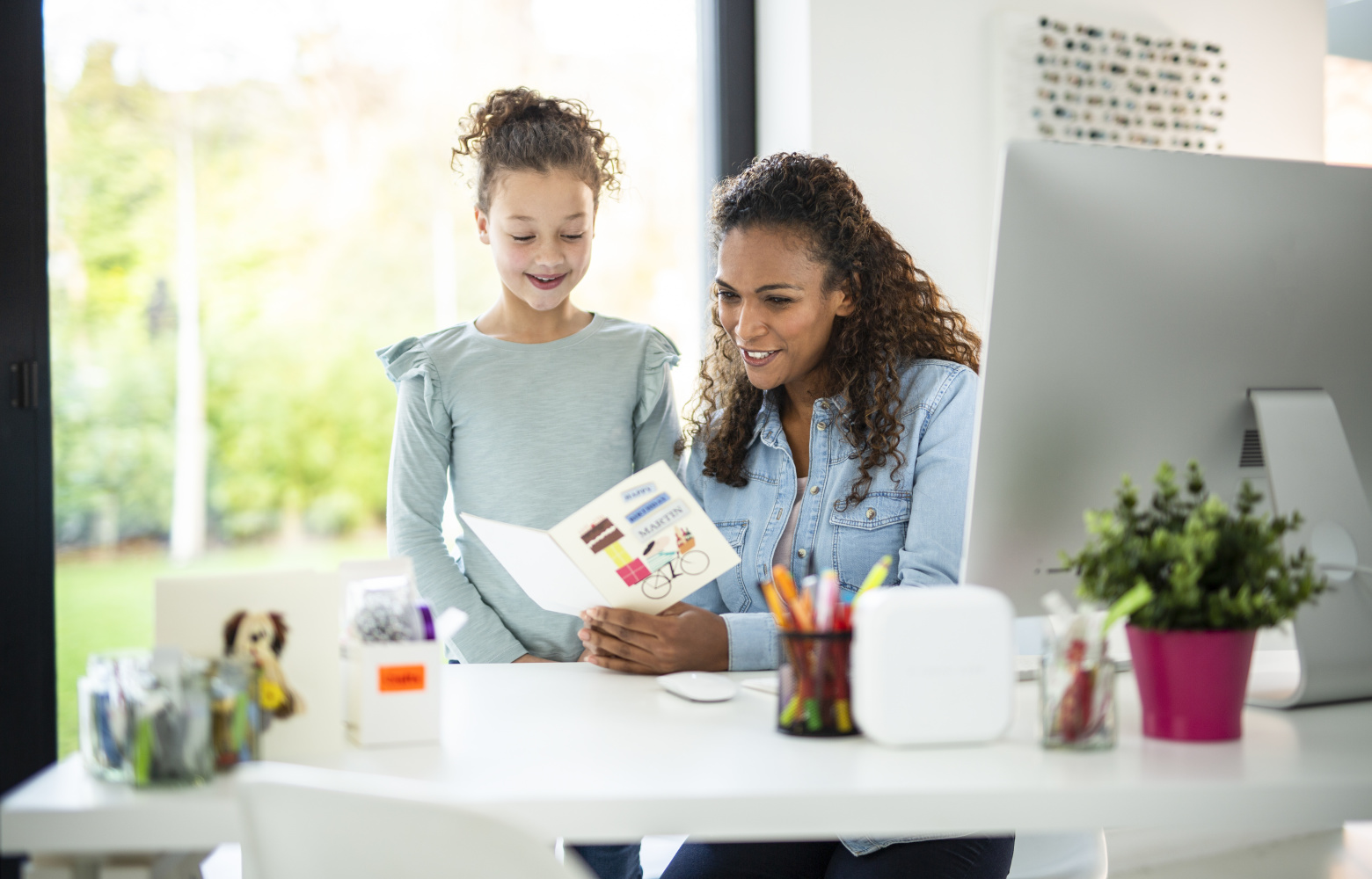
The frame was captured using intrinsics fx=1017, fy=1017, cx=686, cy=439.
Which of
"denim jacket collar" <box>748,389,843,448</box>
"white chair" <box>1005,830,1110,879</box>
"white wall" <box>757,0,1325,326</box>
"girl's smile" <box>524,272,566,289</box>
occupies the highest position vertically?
"white wall" <box>757,0,1325,326</box>

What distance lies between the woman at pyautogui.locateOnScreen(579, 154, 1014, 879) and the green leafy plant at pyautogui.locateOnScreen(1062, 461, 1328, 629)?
1.39 ft

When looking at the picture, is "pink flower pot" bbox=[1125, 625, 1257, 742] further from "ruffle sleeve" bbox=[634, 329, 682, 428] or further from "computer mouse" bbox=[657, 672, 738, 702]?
"ruffle sleeve" bbox=[634, 329, 682, 428]

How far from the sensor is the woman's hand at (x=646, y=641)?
3.87 feet

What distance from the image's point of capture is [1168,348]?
1.01m

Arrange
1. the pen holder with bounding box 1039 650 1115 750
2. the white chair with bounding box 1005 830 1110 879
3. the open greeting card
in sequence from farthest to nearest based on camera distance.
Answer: the white chair with bounding box 1005 830 1110 879 < the open greeting card < the pen holder with bounding box 1039 650 1115 750

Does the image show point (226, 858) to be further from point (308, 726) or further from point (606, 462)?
point (308, 726)

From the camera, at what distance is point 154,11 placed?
115 inches

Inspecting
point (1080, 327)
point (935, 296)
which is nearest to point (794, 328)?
point (935, 296)

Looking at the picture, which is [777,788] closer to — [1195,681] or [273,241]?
[1195,681]

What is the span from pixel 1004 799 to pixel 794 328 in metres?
0.91

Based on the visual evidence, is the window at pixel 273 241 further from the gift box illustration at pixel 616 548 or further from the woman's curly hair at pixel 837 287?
the gift box illustration at pixel 616 548

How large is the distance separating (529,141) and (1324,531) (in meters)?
1.27

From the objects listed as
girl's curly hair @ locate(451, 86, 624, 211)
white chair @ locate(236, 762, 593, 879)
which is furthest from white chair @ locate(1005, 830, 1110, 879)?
girl's curly hair @ locate(451, 86, 624, 211)

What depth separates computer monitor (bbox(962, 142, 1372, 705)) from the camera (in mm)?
972
